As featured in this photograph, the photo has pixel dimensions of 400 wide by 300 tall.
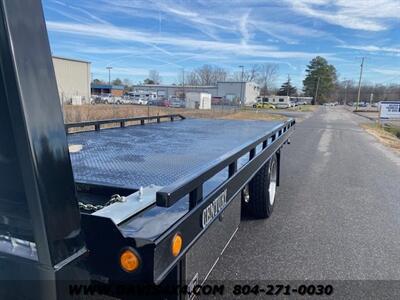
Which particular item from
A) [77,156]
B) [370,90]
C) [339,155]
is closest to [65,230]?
[77,156]

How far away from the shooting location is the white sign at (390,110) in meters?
24.2

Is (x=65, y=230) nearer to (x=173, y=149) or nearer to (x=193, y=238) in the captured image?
(x=193, y=238)

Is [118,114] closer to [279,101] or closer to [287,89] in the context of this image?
[279,101]

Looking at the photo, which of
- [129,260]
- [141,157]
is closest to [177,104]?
[141,157]

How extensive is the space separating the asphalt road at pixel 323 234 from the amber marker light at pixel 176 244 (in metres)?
1.75

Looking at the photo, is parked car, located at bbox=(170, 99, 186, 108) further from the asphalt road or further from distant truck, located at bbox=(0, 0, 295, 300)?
distant truck, located at bbox=(0, 0, 295, 300)

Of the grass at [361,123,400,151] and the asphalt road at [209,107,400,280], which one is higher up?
the asphalt road at [209,107,400,280]

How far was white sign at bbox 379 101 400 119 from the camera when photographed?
24.2m

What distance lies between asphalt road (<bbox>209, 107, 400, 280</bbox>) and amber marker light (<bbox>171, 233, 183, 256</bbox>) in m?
1.75

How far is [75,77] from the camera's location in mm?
55031

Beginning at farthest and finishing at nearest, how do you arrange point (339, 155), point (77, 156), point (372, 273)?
point (339, 155) → point (372, 273) → point (77, 156)

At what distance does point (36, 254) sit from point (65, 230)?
124mm

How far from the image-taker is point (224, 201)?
90.9 inches

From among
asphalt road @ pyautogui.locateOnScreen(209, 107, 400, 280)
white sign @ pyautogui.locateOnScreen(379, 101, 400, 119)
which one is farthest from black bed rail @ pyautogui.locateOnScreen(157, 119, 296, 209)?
white sign @ pyautogui.locateOnScreen(379, 101, 400, 119)
